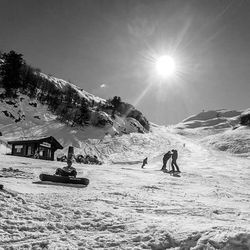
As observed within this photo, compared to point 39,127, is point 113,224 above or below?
below

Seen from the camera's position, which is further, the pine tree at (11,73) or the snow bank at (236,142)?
the snow bank at (236,142)

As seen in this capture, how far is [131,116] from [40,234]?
A: 95953mm

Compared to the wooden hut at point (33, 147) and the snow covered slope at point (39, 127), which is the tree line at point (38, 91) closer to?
the snow covered slope at point (39, 127)

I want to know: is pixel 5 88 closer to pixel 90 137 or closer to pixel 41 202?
pixel 90 137

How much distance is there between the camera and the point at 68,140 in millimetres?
60062

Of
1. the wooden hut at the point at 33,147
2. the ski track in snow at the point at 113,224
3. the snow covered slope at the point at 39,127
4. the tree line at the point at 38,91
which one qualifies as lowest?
the ski track in snow at the point at 113,224

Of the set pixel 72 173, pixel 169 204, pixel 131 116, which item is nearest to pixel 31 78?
pixel 131 116

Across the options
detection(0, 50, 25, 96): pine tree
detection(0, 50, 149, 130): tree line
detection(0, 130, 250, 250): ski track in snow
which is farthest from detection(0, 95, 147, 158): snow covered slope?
detection(0, 130, 250, 250): ski track in snow

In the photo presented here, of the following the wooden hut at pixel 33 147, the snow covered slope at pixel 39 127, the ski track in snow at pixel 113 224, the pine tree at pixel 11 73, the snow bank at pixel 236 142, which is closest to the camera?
the ski track in snow at pixel 113 224

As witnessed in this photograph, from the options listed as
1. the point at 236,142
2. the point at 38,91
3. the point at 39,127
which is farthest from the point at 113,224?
the point at 236,142

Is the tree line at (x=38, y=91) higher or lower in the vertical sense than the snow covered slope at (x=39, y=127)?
higher

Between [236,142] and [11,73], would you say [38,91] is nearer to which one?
[11,73]

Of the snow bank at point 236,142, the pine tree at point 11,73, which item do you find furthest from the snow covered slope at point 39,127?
the snow bank at point 236,142

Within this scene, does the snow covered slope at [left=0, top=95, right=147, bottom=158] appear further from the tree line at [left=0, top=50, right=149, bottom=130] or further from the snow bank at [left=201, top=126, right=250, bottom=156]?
the snow bank at [left=201, top=126, right=250, bottom=156]
